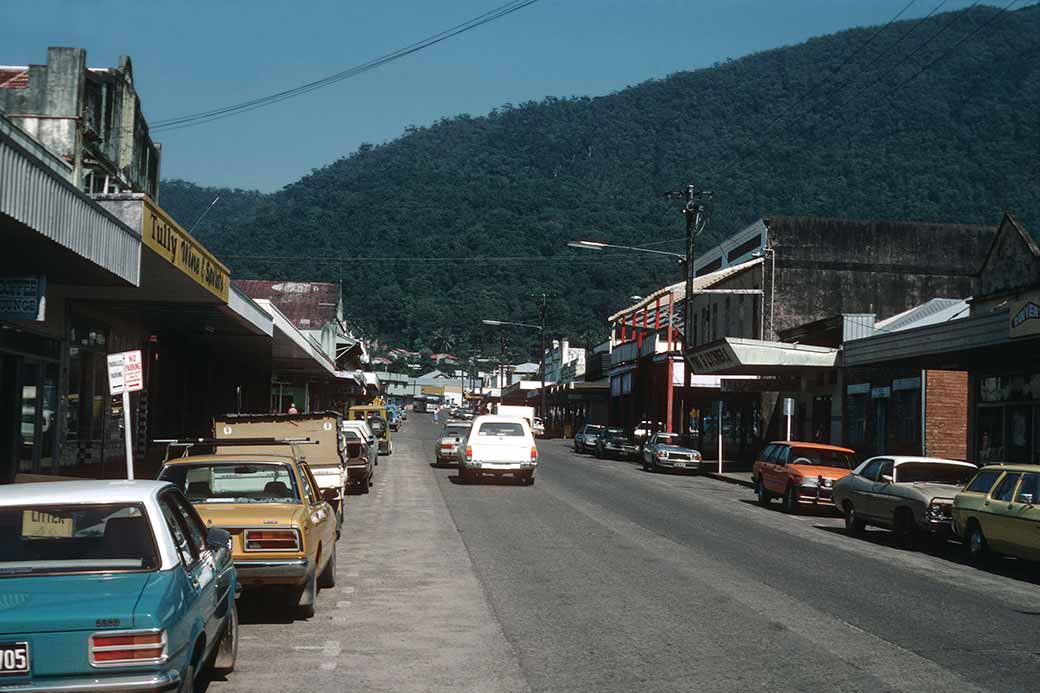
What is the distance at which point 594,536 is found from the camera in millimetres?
19469

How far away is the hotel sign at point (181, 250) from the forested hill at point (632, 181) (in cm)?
7451

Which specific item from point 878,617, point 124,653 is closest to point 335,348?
point 878,617

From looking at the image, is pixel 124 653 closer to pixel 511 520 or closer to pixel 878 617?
pixel 878 617

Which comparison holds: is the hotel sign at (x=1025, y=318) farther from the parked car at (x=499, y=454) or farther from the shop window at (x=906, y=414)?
the parked car at (x=499, y=454)

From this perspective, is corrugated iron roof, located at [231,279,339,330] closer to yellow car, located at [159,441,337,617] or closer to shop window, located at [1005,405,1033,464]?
shop window, located at [1005,405,1033,464]

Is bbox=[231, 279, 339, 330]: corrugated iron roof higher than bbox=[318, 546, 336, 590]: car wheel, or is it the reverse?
bbox=[231, 279, 339, 330]: corrugated iron roof

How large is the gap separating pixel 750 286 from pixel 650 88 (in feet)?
496

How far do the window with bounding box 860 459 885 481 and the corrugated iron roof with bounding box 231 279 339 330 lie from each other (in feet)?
214

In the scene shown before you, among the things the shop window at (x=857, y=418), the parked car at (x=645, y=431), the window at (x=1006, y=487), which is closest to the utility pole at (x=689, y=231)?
the parked car at (x=645, y=431)

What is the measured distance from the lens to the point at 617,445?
2125 inches

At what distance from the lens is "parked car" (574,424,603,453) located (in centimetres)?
5641

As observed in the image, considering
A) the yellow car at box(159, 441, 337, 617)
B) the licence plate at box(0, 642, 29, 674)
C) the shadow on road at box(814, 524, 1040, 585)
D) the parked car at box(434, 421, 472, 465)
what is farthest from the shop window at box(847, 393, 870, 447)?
the licence plate at box(0, 642, 29, 674)

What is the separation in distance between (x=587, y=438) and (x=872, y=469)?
117 feet

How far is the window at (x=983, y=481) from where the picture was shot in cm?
1833
